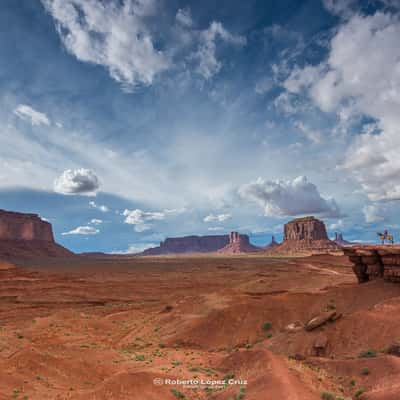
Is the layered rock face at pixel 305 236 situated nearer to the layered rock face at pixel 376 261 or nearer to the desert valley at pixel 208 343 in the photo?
the desert valley at pixel 208 343

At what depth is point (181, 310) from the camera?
21.2 meters

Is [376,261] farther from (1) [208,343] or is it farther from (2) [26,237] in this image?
(2) [26,237]

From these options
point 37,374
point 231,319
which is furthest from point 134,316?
point 37,374

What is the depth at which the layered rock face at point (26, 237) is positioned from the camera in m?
119

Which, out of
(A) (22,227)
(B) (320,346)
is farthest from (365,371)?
(A) (22,227)

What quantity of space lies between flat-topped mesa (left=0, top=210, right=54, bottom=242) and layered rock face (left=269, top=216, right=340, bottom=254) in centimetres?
12649

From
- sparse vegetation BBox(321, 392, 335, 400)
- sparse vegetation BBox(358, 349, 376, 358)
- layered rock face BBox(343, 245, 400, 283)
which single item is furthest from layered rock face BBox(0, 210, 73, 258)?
sparse vegetation BBox(321, 392, 335, 400)

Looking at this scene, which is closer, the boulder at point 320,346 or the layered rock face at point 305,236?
the boulder at point 320,346

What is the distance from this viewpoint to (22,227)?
440 feet

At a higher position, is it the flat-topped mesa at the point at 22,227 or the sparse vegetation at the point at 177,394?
the flat-topped mesa at the point at 22,227

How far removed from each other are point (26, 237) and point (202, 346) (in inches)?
5627

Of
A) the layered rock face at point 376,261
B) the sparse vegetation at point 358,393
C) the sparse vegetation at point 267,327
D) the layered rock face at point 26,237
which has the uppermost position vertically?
the layered rock face at point 26,237

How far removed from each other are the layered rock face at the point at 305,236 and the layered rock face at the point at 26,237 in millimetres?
120197

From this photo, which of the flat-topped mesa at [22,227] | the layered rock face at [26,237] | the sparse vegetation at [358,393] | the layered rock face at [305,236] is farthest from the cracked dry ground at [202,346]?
the layered rock face at [305,236]
